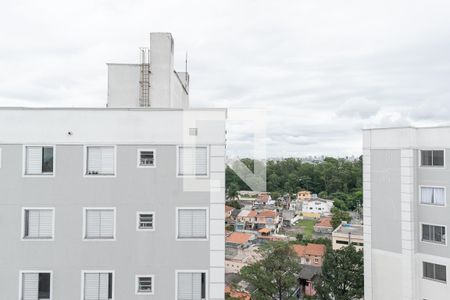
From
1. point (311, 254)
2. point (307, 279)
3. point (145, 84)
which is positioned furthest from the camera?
point (311, 254)

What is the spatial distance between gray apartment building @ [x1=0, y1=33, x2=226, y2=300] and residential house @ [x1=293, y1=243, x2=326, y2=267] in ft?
92.5

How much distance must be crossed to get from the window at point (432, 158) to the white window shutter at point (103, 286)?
1452 centimetres

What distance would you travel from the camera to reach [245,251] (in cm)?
4069

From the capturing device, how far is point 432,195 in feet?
48.4

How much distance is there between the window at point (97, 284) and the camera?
7965 mm

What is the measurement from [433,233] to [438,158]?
3.52 meters

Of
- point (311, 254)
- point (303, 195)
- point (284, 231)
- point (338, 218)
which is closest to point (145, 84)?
point (311, 254)

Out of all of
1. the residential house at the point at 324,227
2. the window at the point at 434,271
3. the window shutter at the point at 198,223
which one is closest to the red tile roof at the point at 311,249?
the residential house at the point at 324,227

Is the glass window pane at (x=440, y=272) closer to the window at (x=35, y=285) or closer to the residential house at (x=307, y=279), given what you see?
the residential house at (x=307, y=279)

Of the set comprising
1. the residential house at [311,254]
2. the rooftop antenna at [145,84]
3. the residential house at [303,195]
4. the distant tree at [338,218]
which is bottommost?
the residential house at [311,254]

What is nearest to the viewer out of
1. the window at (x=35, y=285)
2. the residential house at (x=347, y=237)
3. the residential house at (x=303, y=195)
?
the window at (x=35, y=285)

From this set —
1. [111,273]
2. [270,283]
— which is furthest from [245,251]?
[111,273]

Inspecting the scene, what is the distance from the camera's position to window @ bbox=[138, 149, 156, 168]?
26.5 feet

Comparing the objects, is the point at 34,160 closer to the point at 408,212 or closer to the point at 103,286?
the point at 103,286
